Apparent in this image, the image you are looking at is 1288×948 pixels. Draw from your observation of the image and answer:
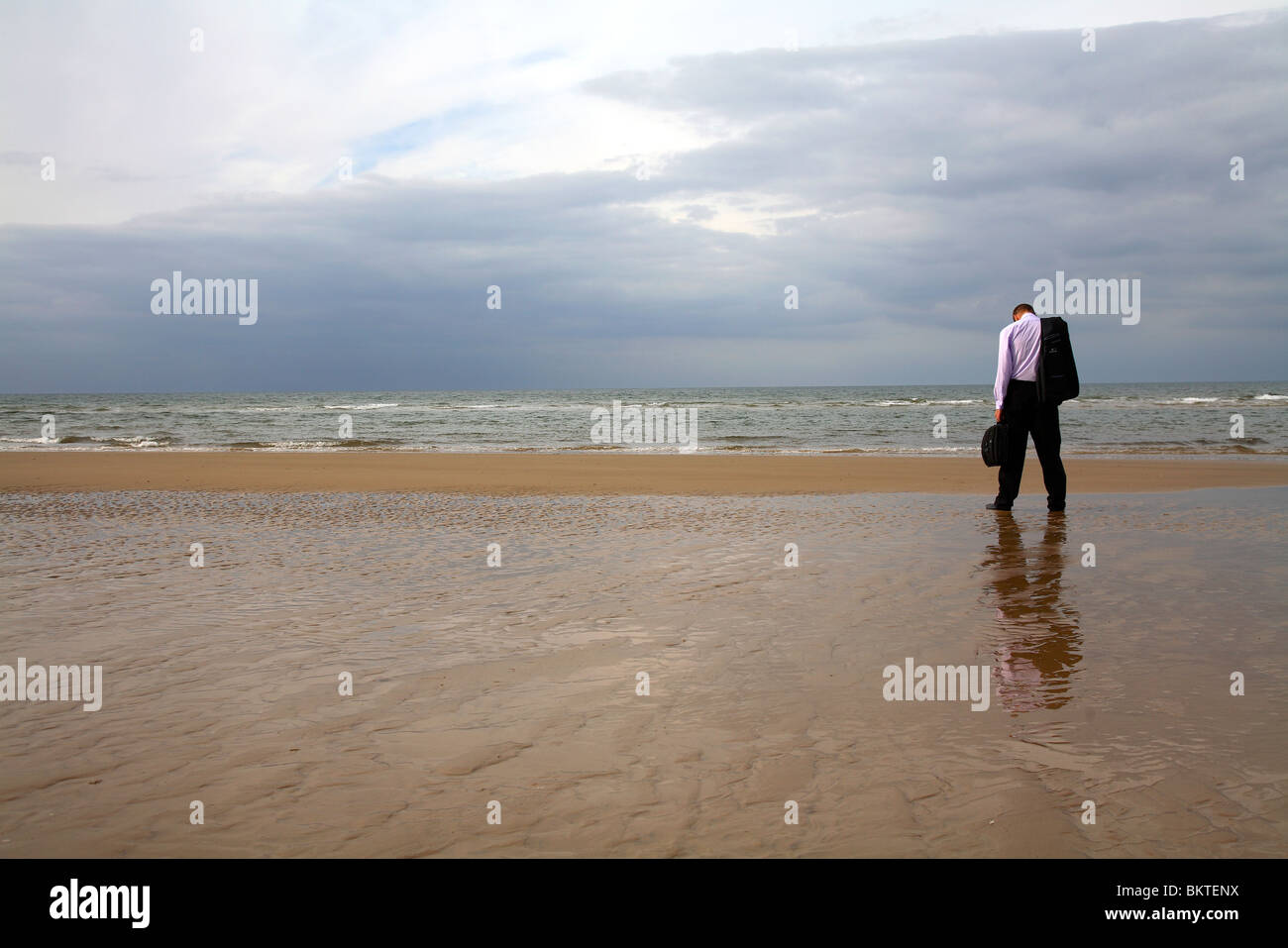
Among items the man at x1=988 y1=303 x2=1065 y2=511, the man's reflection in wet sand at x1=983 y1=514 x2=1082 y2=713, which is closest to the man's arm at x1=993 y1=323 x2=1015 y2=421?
the man at x1=988 y1=303 x2=1065 y2=511

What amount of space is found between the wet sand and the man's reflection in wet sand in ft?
18.9

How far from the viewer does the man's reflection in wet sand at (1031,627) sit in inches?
150

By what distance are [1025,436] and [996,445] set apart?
0.36m

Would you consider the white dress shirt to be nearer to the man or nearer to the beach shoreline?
the man

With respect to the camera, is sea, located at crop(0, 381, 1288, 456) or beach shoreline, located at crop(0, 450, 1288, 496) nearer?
beach shoreline, located at crop(0, 450, 1288, 496)

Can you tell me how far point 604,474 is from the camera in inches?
643

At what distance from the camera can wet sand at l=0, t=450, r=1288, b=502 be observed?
13.6 m

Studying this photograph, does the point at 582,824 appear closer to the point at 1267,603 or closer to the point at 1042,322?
the point at 1267,603

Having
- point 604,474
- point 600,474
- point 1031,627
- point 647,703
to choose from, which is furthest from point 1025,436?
point 604,474

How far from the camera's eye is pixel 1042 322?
9.38m

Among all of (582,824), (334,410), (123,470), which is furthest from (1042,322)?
(334,410)

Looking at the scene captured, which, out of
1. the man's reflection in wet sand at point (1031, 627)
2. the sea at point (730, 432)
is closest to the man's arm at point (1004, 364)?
the man's reflection in wet sand at point (1031, 627)

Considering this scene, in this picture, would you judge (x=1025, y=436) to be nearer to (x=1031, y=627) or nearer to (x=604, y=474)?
(x=1031, y=627)
